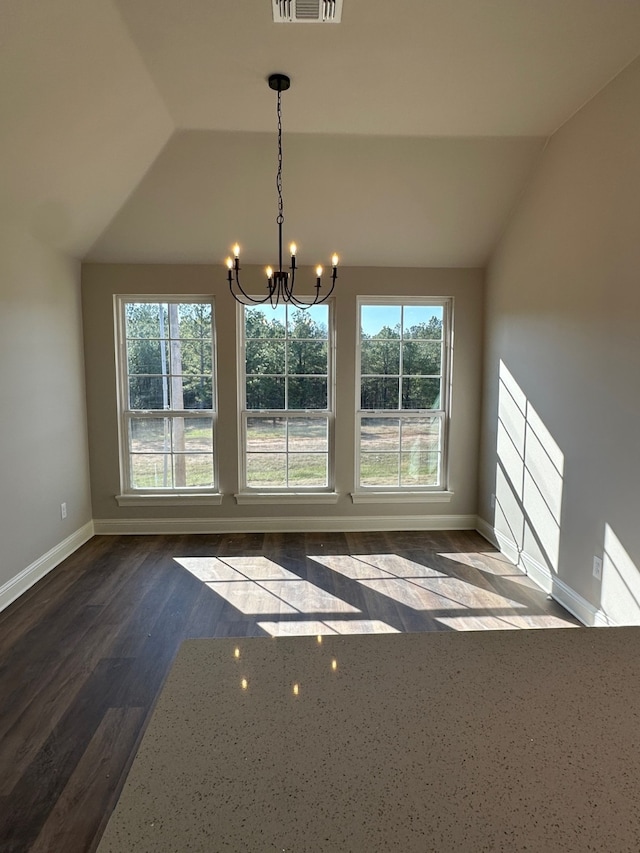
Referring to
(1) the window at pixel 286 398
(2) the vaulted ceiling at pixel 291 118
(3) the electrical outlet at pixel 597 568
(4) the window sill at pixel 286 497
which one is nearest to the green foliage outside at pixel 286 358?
(1) the window at pixel 286 398

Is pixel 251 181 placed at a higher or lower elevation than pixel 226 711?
higher

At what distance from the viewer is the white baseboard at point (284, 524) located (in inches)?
172

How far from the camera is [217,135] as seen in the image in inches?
124

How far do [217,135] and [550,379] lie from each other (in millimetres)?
2743

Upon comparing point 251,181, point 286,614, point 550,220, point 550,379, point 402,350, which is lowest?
point 286,614

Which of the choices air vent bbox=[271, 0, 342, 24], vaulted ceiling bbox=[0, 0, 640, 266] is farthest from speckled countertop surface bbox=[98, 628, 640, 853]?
vaulted ceiling bbox=[0, 0, 640, 266]

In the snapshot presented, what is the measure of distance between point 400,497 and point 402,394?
3.17 ft

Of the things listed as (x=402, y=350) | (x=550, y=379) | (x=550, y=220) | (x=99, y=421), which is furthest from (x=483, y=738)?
(x=99, y=421)

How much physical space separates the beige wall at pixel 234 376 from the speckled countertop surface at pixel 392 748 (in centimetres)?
343

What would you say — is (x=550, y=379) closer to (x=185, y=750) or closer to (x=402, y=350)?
(x=402, y=350)

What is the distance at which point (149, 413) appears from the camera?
14.3 ft

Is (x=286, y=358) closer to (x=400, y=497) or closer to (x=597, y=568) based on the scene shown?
(x=400, y=497)

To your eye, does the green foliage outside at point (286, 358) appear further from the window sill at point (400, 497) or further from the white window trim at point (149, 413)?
the window sill at point (400, 497)

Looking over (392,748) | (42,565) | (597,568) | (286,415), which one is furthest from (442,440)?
(392,748)
